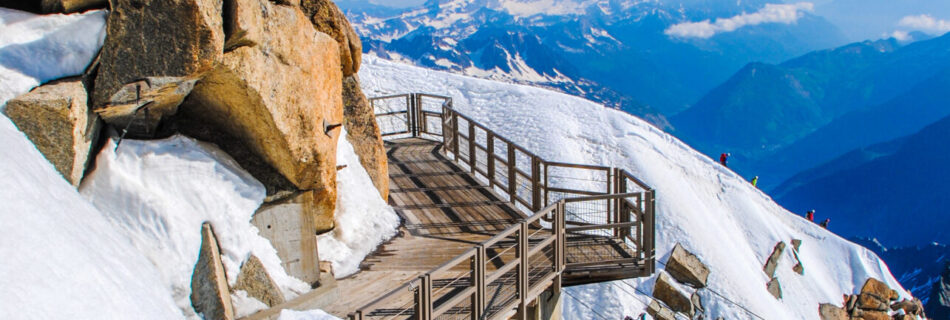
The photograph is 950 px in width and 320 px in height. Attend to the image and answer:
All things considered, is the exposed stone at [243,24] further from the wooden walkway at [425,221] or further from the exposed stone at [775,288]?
the exposed stone at [775,288]

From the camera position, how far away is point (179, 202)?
20.4ft

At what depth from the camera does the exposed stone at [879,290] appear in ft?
142

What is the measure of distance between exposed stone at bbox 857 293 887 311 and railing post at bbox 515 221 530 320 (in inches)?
1612

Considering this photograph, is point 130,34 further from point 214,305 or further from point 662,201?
point 662,201

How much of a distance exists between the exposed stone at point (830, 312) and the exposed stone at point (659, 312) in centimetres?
1547

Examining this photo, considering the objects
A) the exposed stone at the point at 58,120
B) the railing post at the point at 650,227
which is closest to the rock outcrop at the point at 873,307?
the railing post at the point at 650,227

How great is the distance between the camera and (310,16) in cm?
928

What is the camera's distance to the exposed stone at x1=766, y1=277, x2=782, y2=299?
40844 millimetres

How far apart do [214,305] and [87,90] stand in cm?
→ 205

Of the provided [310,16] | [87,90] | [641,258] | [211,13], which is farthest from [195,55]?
[641,258]

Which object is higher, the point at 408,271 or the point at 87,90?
the point at 87,90

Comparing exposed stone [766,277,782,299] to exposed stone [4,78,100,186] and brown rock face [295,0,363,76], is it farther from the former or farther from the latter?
exposed stone [4,78,100,186]

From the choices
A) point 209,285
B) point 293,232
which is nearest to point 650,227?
point 293,232

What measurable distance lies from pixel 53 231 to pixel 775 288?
1696 inches
